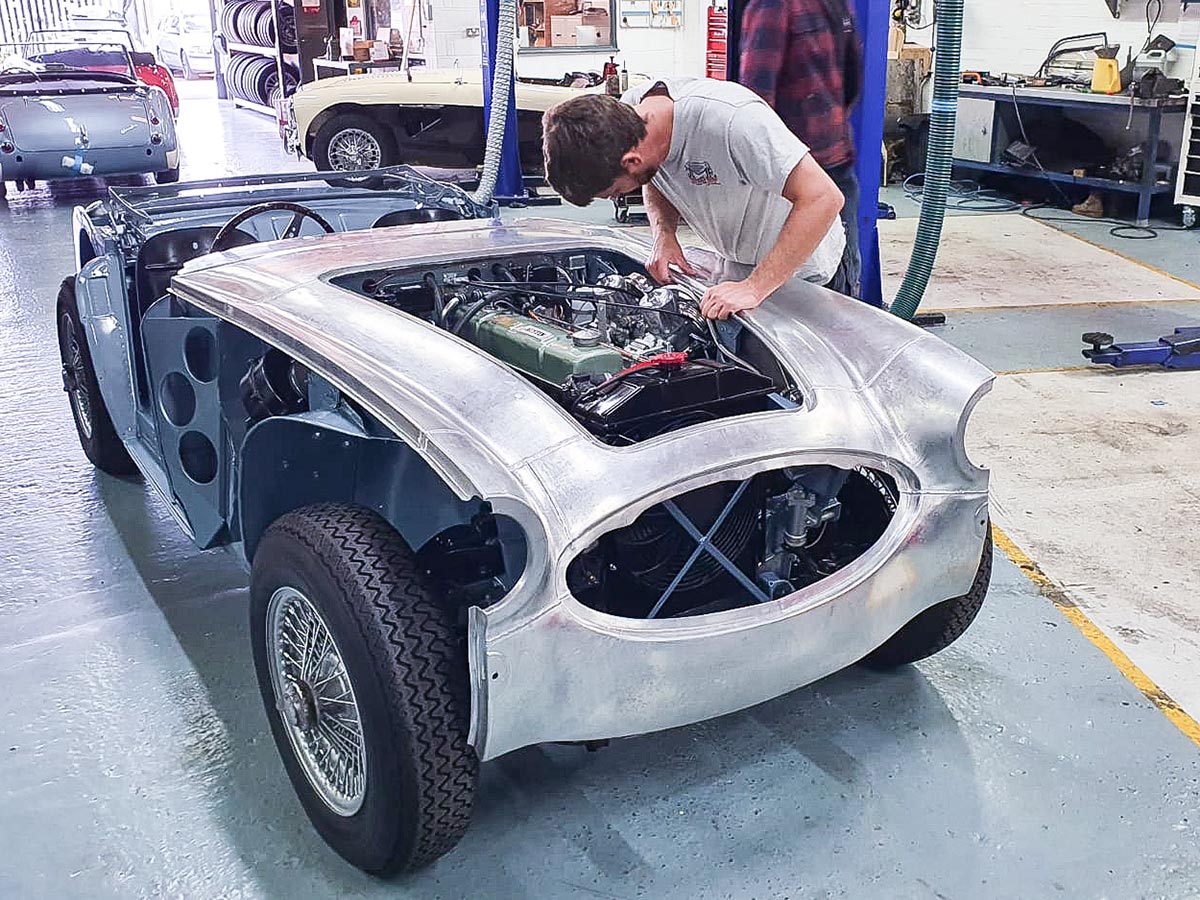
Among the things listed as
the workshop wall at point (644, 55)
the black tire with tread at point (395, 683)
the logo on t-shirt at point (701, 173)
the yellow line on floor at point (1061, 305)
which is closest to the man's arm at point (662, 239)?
the logo on t-shirt at point (701, 173)

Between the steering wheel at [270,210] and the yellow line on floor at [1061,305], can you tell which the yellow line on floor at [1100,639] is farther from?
the yellow line on floor at [1061,305]

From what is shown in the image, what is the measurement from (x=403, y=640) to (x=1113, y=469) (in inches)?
109

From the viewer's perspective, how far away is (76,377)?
357 cm

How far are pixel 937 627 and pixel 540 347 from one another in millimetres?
1036

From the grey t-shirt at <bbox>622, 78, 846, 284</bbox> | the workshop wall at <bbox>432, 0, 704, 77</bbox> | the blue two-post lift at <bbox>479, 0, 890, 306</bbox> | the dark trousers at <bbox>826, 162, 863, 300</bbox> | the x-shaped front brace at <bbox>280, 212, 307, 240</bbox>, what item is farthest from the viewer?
the workshop wall at <bbox>432, 0, 704, 77</bbox>

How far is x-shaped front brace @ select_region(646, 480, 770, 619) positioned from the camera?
6.29 feet

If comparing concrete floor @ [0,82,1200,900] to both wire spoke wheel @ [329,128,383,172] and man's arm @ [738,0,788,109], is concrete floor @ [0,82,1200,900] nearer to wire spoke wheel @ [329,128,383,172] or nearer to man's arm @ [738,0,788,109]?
man's arm @ [738,0,788,109]

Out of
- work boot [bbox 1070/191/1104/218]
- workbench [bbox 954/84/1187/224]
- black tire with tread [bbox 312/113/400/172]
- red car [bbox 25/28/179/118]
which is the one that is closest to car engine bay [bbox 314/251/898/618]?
workbench [bbox 954/84/1187/224]

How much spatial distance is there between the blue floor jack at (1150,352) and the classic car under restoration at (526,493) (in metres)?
2.49

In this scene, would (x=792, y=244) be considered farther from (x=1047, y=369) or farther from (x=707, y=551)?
(x=1047, y=369)

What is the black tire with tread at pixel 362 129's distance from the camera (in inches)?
353

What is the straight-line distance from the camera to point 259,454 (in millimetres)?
2166

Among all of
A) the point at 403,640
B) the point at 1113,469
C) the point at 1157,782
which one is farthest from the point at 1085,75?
the point at 403,640

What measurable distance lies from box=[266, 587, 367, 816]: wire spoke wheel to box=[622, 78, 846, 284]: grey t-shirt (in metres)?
1.27
